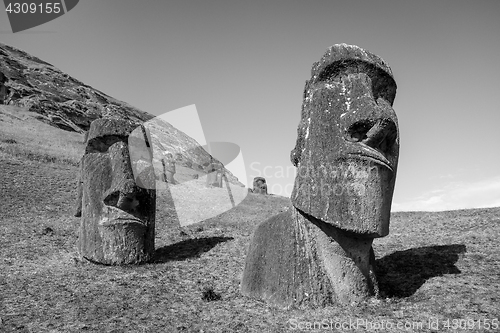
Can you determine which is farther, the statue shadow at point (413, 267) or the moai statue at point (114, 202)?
the moai statue at point (114, 202)

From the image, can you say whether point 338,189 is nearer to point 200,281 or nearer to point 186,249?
point 200,281

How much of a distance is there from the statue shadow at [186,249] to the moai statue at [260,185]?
68.6 feet

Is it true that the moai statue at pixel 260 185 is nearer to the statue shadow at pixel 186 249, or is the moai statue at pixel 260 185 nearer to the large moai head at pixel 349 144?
the statue shadow at pixel 186 249

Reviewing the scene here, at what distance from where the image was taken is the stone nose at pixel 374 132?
6.48m

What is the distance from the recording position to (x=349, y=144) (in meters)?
6.62

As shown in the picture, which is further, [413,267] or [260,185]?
[260,185]

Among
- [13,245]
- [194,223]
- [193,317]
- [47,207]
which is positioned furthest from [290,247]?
[47,207]

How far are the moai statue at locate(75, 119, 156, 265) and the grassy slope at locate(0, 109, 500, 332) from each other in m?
0.48

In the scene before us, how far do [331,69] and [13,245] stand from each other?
11.0 m

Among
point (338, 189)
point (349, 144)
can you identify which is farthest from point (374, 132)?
point (338, 189)

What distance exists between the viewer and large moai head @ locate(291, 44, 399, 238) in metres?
6.51

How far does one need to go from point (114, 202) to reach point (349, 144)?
673 centimetres

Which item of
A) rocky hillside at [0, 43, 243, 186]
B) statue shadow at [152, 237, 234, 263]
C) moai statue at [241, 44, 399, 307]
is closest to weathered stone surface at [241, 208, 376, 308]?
moai statue at [241, 44, 399, 307]

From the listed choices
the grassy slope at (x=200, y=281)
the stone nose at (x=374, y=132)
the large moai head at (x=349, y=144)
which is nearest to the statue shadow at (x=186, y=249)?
the grassy slope at (x=200, y=281)
